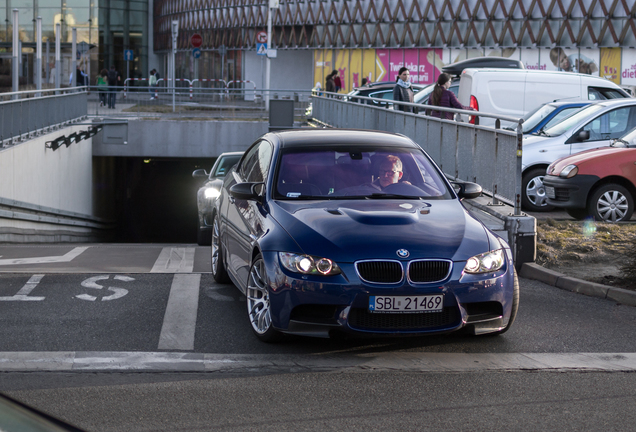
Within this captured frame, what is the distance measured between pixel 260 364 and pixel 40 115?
16.0 metres

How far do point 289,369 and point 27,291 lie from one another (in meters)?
3.40

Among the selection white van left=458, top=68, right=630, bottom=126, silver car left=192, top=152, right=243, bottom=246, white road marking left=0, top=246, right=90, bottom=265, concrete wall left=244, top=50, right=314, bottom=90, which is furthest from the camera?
concrete wall left=244, top=50, right=314, bottom=90

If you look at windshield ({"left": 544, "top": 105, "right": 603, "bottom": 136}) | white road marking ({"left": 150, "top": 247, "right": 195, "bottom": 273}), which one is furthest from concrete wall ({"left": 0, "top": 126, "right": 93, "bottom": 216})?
windshield ({"left": 544, "top": 105, "right": 603, "bottom": 136})

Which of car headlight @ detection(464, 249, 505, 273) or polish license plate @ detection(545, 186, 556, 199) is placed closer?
car headlight @ detection(464, 249, 505, 273)

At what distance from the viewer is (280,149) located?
7074mm

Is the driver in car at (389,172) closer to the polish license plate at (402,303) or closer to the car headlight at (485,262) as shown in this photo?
the car headlight at (485,262)

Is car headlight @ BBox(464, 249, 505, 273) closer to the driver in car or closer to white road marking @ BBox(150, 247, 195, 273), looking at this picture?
the driver in car

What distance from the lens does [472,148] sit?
11164 millimetres

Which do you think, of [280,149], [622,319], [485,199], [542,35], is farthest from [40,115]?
[542,35]

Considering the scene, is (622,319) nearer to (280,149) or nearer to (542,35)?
(280,149)

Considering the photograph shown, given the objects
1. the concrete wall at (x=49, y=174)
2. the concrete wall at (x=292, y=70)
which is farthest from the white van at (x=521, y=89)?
the concrete wall at (x=292, y=70)

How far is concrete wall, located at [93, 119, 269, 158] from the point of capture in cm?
3044

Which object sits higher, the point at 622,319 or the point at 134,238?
the point at 622,319

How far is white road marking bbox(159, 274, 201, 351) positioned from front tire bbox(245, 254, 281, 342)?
0.47 m
